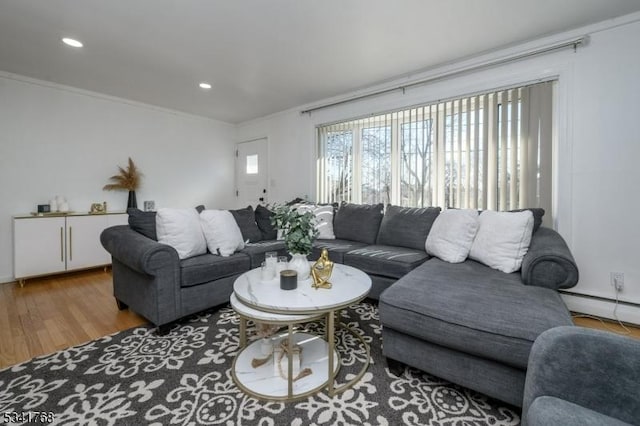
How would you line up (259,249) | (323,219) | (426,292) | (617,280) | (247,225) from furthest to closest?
(323,219)
(247,225)
(259,249)
(617,280)
(426,292)

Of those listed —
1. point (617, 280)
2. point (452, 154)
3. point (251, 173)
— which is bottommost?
point (617, 280)

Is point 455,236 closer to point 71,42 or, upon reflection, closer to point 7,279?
point 71,42

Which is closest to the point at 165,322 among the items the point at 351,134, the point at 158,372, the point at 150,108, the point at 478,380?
the point at 158,372

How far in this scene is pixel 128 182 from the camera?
410 cm

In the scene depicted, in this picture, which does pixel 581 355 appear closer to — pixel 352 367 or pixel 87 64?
pixel 352 367

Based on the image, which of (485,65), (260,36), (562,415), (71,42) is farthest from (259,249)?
(485,65)

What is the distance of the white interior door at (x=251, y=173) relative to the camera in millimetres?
5082

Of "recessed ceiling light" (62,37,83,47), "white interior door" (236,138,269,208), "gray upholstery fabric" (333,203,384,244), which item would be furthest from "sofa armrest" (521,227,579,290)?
"white interior door" (236,138,269,208)

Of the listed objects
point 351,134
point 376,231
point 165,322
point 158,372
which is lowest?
point 158,372

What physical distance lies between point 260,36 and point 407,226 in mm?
2201

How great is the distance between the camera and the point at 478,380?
131 centimetres

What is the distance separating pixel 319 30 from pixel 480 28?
1.31 m

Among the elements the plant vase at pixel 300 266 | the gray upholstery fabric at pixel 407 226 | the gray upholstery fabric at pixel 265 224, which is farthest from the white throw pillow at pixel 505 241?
the gray upholstery fabric at pixel 265 224

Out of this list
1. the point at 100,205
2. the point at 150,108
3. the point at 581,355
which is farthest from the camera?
the point at 150,108
